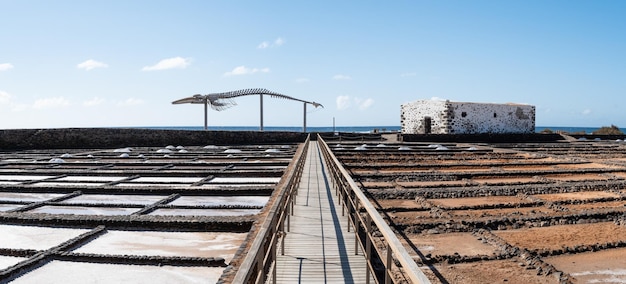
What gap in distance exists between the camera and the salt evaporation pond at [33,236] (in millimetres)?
5070

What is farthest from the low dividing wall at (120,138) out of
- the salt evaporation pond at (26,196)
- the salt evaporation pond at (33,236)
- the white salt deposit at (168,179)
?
the salt evaporation pond at (33,236)

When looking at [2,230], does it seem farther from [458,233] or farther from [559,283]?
[559,283]

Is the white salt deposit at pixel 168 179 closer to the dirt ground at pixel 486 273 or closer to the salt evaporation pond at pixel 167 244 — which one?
the salt evaporation pond at pixel 167 244

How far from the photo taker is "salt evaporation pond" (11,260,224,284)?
394cm

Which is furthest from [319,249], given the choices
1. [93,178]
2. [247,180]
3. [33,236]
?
[93,178]

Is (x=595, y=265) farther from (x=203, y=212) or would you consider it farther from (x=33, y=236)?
(x=33, y=236)

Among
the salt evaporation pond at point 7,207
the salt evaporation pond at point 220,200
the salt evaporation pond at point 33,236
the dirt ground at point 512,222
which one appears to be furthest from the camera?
the salt evaporation pond at point 220,200

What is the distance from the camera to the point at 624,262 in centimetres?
476

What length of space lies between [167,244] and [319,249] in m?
2.00

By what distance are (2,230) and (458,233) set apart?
20.5 feet

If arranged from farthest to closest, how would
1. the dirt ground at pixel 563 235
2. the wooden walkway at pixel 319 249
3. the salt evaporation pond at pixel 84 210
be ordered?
the salt evaporation pond at pixel 84 210, the dirt ground at pixel 563 235, the wooden walkway at pixel 319 249

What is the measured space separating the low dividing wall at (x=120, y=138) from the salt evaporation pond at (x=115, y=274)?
19564mm

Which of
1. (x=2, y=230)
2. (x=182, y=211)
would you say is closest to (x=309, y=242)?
(x=182, y=211)

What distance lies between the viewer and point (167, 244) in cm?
516
